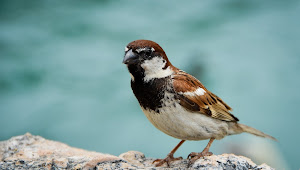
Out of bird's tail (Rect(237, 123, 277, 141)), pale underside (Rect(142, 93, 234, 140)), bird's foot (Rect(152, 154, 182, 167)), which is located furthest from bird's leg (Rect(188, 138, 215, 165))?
bird's tail (Rect(237, 123, 277, 141))

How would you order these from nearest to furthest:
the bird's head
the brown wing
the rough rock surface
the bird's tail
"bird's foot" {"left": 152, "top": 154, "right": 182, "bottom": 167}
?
the rough rock surface, the bird's head, the brown wing, "bird's foot" {"left": 152, "top": 154, "right": 182, "bottom": 167}, the bird's tail

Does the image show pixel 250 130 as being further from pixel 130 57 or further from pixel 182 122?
pixel 130 57

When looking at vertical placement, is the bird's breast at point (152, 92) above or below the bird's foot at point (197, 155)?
above

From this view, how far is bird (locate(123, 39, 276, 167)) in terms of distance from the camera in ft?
12.3

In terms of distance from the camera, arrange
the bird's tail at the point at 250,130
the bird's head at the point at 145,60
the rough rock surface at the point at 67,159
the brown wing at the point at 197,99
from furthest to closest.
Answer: the bird's tail at the point at 250,130
the brown wing at the point at 197,99
the bird's head at the point at 145,60
the rough rock surface at the point at 67,159

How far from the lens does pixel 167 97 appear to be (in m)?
3.76

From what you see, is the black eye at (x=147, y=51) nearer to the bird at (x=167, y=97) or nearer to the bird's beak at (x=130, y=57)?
the bird at (x=167, y=97)

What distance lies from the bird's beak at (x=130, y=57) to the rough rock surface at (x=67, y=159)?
3.34ft

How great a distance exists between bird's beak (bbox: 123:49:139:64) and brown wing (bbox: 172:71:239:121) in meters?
0.52

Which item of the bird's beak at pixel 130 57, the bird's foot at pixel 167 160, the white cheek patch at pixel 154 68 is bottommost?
the bird's foot at pixel 167 160

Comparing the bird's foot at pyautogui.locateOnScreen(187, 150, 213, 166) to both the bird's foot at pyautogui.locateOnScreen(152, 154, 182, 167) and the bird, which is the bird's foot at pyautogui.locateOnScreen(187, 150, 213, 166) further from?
the bird's foot at pyautogui.locateOnScreen(152, 154, 182, 167)

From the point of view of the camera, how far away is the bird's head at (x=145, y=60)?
12.1 feet

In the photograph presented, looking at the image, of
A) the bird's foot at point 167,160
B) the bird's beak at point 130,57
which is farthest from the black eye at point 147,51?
the bird's foot at point 167,160

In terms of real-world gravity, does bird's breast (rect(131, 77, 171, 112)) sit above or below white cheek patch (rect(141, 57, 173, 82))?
below
